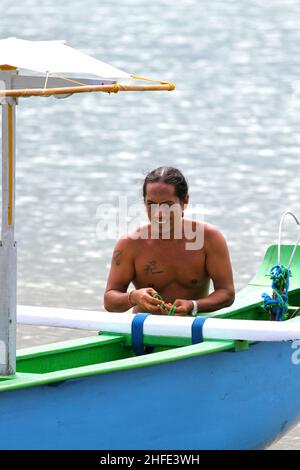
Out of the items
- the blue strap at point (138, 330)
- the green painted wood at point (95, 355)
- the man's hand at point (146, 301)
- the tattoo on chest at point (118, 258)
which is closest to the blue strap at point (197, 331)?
the green painted wood at point (95, 355)

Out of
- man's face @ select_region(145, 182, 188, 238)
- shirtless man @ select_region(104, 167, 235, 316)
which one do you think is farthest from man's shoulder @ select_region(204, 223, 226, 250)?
man's face @ select_region(145, 182, 188, 238)

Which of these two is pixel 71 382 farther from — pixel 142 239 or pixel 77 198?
pixel 77 198

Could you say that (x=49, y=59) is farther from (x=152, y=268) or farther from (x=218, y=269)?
(x=218, y=269)

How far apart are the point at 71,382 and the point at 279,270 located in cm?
174

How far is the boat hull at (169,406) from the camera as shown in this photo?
17.0 feet

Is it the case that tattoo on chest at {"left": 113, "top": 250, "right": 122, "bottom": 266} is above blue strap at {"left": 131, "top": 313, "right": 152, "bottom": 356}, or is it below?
above

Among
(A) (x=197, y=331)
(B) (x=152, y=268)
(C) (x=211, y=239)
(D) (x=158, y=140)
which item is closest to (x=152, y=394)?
(A) (x=197, y=331)

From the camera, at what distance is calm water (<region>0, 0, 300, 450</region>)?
1105 cm

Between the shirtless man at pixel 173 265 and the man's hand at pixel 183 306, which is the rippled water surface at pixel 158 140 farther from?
the man's hand at pixel 183 306

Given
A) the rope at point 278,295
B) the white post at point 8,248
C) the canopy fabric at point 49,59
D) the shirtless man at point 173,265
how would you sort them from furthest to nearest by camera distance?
1. the rope at point 278,295
2. the shirtless man at point 173,265
3. the white post at point 8,248
4. the canopy fabric at point 49,59

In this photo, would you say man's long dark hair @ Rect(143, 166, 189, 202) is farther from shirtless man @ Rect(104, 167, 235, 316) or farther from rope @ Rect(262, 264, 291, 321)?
rope @ Rect(262, 264, 291, 321)

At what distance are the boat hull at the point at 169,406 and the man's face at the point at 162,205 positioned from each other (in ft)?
2.38

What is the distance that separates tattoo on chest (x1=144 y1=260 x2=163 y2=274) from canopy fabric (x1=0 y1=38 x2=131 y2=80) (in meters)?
1.39

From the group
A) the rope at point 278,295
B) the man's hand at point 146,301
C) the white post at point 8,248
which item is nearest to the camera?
the white post at point 8,248
